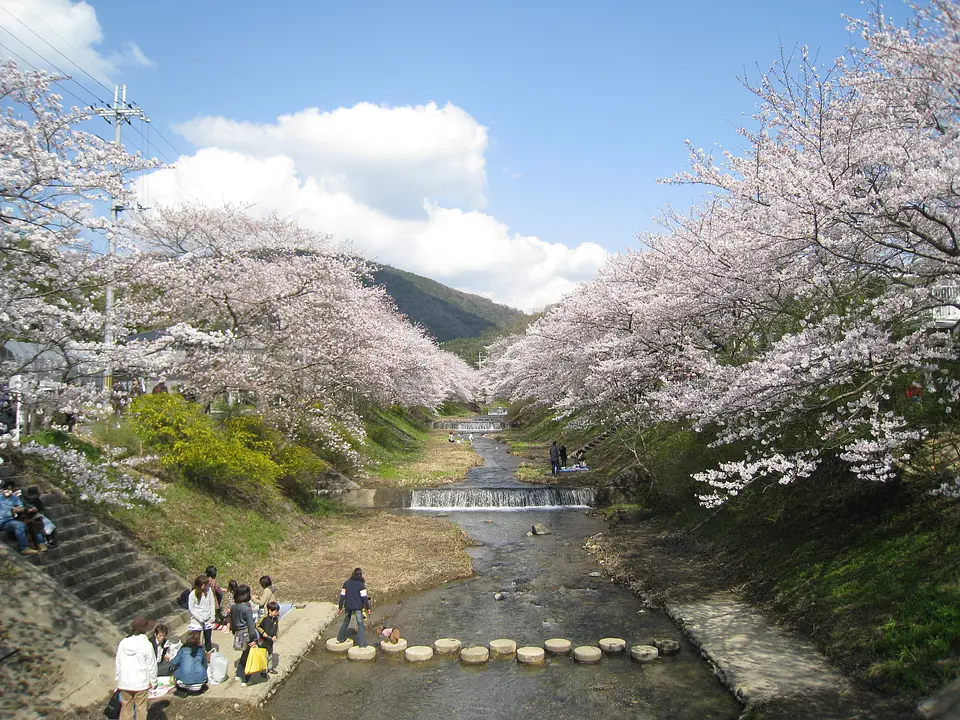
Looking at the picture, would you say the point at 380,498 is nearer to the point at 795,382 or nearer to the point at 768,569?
the point at 768,569

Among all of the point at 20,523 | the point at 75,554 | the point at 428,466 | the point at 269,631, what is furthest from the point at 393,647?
the point at 428,466

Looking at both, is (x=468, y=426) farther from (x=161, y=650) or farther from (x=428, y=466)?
(x=161, y=650)

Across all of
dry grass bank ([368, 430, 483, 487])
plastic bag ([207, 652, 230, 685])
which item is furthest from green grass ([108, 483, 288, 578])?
dry grass bank ([368, 430, 483, 487])

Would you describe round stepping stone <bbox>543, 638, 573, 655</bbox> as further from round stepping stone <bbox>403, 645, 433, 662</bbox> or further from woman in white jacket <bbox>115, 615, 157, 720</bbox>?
woman in white jacket <bbox>115, 615, 157, 720</bbox>

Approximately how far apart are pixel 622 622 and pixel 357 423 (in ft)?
63.2

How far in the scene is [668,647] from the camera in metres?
11.2

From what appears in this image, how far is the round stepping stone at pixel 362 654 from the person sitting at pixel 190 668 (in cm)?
262

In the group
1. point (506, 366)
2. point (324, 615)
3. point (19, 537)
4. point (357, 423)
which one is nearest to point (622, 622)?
point (324, 615)

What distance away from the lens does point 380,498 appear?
26391 millimetres


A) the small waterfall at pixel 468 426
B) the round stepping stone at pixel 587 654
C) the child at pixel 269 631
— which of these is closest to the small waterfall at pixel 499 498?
the round stepping stone at pixel 587 654

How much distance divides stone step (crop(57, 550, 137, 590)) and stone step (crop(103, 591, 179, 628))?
0.72 metres

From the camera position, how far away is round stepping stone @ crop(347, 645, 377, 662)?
11.3 metres

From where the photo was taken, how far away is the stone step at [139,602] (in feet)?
35.3

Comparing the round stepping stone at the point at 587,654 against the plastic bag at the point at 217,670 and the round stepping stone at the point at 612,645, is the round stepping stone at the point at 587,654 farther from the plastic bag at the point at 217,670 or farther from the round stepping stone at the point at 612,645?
the plastic bag at the point at 217,670
